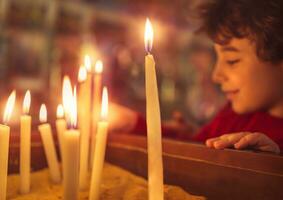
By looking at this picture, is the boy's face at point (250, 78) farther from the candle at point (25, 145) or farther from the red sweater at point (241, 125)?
the candle at point (25, 145)

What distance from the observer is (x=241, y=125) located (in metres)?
0.94

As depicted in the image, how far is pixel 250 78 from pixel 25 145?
0.54 m

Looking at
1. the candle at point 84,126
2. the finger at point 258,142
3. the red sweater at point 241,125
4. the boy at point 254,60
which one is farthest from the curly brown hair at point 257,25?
the candle at point 84,126

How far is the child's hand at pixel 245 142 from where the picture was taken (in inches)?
22.8

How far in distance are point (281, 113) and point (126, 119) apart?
450mm

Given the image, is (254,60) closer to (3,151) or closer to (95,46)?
(3,151)

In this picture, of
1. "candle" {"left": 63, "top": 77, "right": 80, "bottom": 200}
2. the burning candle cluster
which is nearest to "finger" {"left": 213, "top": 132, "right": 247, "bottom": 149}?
the burning candle cluster

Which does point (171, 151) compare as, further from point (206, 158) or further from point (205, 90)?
point (205, 90)

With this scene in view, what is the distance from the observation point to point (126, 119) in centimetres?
106

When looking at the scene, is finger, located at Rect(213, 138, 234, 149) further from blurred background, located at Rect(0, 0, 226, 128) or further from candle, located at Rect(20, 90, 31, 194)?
blurred background, located at Rect(0, 0, 226, 128)

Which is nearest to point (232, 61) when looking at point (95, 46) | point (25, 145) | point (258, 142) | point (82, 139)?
point (258, 142)

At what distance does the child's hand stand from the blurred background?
102 cm

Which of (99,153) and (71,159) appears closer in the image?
(71,159)

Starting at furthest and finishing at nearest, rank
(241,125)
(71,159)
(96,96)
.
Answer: (241,125)
(96,96)
(71,159)
